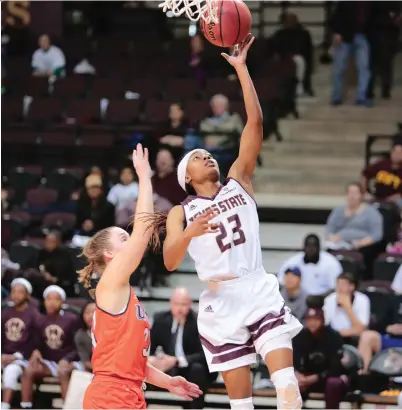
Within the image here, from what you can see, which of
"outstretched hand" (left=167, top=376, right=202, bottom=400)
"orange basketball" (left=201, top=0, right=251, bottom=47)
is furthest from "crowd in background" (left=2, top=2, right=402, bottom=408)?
"orange basketball" (left=201, top=0, right=251, bottom=47)

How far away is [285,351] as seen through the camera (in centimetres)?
520

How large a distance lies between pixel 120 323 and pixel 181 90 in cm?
917

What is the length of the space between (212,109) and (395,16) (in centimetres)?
354

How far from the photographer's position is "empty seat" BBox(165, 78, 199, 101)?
1362 centimetres

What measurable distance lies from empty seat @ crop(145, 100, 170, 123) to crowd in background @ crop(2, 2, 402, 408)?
4cm

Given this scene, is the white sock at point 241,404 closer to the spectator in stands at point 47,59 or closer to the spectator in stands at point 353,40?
the spectator in stands at point 353,40

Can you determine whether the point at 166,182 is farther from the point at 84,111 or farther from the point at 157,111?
the point at 84,111

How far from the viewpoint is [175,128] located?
40.4 feet

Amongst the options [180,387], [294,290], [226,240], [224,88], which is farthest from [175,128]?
[180,387]

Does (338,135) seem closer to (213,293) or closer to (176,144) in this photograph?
(176,144)

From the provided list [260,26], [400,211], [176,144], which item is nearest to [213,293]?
[400,211]

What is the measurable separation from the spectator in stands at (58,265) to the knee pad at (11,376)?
4.75ft

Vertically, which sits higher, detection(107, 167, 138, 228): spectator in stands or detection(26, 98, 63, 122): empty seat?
detection(26, 98, 63, 122): empty seat

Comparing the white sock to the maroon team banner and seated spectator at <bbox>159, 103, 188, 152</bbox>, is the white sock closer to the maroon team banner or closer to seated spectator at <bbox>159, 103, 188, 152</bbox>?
seated spectator at <bbox>159, 103, 188, 152</bbox>
